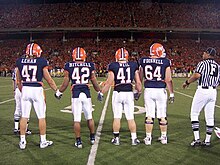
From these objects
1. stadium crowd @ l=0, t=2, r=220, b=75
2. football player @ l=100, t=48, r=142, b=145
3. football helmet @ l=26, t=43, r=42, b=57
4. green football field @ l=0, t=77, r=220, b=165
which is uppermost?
stadium crowd @ l=0, t=2, r=220, b=75

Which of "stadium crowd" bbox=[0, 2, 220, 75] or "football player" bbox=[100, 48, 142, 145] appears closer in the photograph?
"football player" bbox=[100, 48, 142, 145]

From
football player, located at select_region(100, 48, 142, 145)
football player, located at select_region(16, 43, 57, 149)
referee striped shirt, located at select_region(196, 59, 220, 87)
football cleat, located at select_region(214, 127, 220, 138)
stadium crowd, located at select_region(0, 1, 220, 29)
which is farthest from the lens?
stadium crowd, located at select_region(0, 1, 220, 29)

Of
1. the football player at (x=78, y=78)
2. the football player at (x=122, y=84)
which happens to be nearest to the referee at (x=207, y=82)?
the football player at (x=122, y=84)

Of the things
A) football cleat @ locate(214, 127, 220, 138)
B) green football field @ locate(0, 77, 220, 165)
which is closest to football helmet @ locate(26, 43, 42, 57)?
green football field @ locate(0, 77, 220, 165)

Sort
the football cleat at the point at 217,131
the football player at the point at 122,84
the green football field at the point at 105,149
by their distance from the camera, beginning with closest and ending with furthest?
the green football field at the point at 105,149 < the football player at the point at 122,84 < the football cleat at the point at 217,131

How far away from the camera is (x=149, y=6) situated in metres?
51.8

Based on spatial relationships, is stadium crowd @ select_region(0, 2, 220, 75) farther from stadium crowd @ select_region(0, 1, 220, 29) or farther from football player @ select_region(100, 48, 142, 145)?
football player @ select_region(100, 48, 142, 145)

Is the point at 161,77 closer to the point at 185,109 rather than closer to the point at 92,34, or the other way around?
the point at 185,109

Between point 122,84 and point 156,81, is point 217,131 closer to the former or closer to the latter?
point 156,81

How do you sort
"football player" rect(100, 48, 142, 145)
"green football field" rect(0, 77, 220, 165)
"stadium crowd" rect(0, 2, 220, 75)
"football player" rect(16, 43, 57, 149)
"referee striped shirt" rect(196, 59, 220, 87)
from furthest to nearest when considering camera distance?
1. "stadium crowd" rect(0, 2, 220, 75)
2. "football player" rect(100, 48, 142, 145)
3. "referee striped shirt" rect(196, 59, 220, 87)
4. "football player" rect(16, 43, 57, 149)
5. "green football field" rect(0, 77, 220, 165)

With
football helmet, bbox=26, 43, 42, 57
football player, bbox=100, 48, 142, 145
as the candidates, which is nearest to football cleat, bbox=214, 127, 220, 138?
football player, bbox=100, 48, 142, 145

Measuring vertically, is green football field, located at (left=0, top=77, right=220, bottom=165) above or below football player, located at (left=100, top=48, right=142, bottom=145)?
below

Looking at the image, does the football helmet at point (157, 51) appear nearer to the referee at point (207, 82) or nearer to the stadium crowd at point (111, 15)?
the referee at point (207, 82)

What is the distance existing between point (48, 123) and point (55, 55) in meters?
36.9
